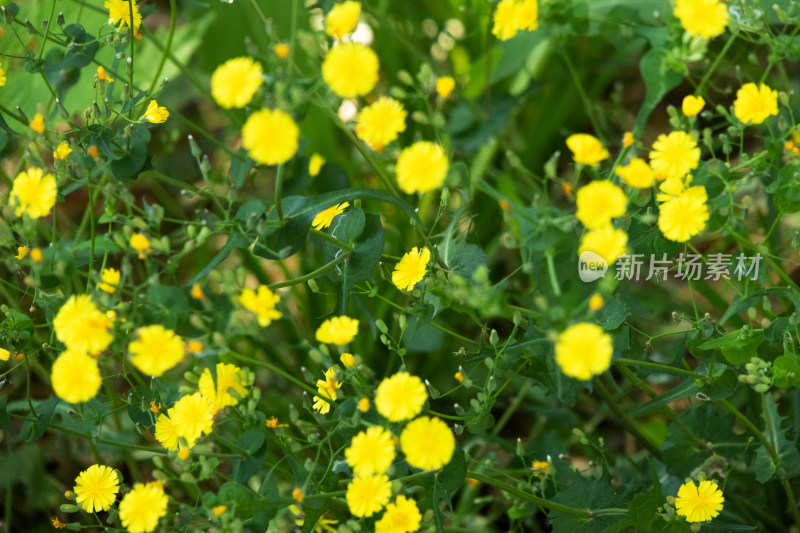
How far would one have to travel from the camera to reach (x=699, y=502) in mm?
631

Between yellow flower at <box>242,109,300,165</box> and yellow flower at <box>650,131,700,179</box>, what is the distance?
27 cm

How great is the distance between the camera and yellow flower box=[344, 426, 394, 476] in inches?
20.0

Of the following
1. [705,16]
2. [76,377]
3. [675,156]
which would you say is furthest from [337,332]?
[705,16]

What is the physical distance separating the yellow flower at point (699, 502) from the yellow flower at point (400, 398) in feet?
0.86

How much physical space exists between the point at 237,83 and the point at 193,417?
25 centimetres

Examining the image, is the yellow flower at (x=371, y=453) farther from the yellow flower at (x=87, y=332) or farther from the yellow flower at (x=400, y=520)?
the yellow flower at (x=87, y=332)

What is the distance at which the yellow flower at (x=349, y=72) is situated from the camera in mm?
511

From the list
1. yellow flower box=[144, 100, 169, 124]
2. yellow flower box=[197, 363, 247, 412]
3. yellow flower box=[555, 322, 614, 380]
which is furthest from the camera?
yellow flower box=[144, 100, 169, 124]

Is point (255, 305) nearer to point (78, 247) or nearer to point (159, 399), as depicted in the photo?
point (159, 399)

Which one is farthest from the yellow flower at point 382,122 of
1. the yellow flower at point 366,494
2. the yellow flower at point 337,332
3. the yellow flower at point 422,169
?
the yellow flower at point 366,494

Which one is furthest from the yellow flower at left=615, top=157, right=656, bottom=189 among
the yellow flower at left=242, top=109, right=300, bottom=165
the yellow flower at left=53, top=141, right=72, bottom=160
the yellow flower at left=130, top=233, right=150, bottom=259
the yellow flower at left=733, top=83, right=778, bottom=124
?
the yellow flower at left=53, top=141, right=72, bottom=160

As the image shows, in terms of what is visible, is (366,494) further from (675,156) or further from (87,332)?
(675,156)

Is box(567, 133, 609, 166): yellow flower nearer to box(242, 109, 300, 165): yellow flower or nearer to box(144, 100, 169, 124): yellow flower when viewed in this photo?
box(242, 109, 300, 165): yellow flower

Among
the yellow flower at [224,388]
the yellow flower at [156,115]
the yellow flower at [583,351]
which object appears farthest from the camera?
the yellow flower at [156,115]
